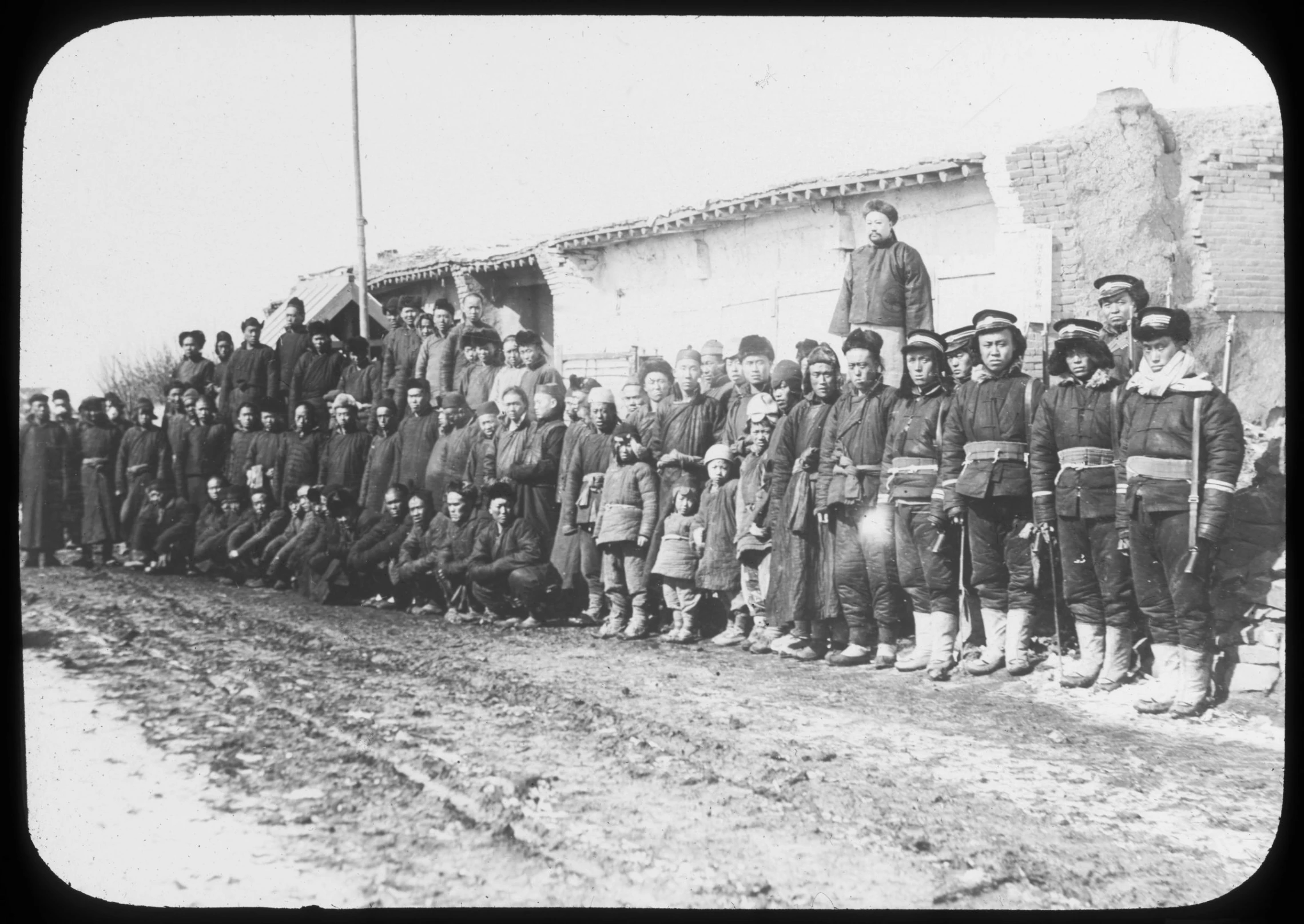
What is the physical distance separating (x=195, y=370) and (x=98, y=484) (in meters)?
0.71

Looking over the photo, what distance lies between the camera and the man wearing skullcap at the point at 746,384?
16.8ft

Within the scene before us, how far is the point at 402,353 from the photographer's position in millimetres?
5746

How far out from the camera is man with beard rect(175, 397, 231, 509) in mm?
5746

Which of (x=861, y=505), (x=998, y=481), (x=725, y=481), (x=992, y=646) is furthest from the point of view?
(x=725, y=481)

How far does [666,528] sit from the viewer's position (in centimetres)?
532

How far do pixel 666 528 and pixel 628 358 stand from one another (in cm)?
81

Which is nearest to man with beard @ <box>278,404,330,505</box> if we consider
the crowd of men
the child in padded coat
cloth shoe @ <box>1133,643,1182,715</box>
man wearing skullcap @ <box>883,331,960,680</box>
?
the crowd of men

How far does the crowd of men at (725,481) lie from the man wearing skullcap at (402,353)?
0.05 ft

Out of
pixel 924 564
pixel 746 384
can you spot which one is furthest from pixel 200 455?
pixel 924 564

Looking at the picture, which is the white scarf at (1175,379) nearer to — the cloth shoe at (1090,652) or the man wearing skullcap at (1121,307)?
the man wearing skullcap at (1121,307)

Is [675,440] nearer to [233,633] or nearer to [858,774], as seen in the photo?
[858,774]

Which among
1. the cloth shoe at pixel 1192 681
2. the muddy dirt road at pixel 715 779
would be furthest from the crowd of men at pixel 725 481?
the muddy dirt road at pixel 715 779

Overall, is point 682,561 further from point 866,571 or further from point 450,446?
point 450,446

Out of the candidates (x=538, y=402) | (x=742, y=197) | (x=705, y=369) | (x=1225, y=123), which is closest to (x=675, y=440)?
(x=705, y=369)
